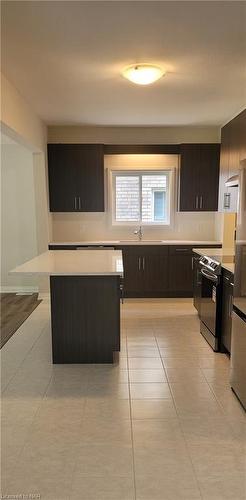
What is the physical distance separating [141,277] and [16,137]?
267 cm

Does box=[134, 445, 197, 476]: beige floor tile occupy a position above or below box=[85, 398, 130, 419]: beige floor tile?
below

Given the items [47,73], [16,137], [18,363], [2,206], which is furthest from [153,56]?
[2,206]

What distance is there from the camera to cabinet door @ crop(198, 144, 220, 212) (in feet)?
17.2

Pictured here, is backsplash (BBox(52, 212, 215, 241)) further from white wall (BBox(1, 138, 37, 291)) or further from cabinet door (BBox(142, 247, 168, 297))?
cabinet door (BBox(142, 247, 168, 297))

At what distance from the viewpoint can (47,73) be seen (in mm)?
3102

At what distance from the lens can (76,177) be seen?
528 centimetres

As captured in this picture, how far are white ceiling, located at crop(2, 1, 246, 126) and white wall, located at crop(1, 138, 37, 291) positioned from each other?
52.8 inches

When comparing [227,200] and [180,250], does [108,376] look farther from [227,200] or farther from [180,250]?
[180,250]

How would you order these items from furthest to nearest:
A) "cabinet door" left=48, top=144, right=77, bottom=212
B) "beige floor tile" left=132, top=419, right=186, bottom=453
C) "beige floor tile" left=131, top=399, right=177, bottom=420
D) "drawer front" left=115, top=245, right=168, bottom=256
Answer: "cabinet door" left=48, top=144, right=77, bottom=212
"drawer front" left=115, top=245, right=168, bottom=256
"beige floor tile" left=131, top=399, right=177, bottom=420
"beige floor tile" left=132, top=419, right=186, bottom=453

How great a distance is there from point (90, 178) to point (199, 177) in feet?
5.71

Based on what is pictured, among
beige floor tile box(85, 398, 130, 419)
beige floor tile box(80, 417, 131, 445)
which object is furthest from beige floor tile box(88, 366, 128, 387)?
beige floor tile box(80, 417, 131, 445)

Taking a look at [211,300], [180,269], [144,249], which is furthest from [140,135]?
[211,300]

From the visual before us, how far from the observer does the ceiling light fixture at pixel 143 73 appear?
2.95 m

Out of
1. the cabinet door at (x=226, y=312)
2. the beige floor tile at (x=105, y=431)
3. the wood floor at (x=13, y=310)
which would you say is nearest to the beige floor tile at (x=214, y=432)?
the beige floor tile at (x=105, y=431)
